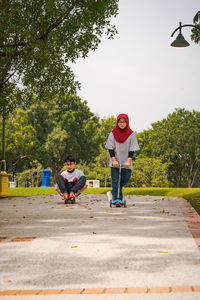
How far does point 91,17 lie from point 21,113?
33.6 metres

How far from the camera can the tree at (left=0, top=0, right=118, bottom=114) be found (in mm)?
13508

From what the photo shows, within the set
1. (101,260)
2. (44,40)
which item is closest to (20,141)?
(44,40)

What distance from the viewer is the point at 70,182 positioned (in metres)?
12.5

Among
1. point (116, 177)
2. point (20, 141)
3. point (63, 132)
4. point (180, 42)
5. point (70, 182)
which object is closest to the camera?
point (116, 177)

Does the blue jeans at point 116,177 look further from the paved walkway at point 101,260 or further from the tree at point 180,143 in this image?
the tree at point 180,143

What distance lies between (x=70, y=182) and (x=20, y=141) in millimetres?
32698

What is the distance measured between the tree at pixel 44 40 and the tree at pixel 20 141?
27664 mm

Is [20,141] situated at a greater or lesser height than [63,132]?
lesser

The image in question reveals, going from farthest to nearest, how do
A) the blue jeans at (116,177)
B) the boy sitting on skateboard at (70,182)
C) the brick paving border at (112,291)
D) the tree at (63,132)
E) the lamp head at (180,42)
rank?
the tree at (63,132), the lamp head at (180,42), the boy sitting on skateboard at (70,182), the blue jeans at (116,177), the brick paving border at (112,291)

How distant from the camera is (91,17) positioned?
48.9 ft

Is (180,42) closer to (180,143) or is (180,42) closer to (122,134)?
(122,134)

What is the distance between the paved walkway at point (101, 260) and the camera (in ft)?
11.3

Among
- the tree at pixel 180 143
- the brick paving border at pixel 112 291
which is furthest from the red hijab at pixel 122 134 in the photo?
the tree at pixel 180 143

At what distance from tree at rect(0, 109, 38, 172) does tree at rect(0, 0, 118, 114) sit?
2766 centimetres
